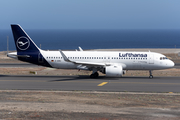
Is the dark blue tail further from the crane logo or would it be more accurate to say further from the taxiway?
the taxiway

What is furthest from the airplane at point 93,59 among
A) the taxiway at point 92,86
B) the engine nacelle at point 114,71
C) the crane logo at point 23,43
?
the taxiway at point 92,86

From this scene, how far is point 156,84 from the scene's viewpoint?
2938 centimetres

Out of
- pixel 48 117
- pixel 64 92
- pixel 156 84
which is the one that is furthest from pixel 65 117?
pixel 156 84

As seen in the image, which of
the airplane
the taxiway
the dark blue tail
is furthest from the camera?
the dark blue tail

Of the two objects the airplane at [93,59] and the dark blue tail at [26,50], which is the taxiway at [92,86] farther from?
the dark blue tail at [26,50]

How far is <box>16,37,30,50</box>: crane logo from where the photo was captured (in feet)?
117

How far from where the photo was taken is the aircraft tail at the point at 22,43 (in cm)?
3572

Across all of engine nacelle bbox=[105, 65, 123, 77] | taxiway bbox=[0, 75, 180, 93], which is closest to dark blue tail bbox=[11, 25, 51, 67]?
taxiway bbox=[0, 75, 180, 93]

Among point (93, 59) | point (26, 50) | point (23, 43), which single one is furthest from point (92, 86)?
point (23, 43)

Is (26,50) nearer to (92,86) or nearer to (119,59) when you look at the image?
(92,86)

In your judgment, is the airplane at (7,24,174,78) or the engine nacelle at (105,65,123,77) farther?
the airplane at (7,24,174,78)

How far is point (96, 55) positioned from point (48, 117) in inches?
785

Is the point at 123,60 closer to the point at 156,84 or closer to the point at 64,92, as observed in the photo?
the point at 156,84

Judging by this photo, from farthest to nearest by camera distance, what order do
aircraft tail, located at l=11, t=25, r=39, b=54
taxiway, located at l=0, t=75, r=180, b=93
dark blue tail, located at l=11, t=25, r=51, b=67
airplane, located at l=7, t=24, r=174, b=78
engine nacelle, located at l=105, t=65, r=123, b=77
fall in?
aircraft tail, located at l=11, t=25, r=39, b=54, dark blue tail, located at l=11, t=25, r=51, b=67, airplane, located at l=7, t=24, r=174, b=78, engine nacelle, located at l=105, t=65, r=123, b=77, taxiway, located at l=0, t=75, r=180, b=93
